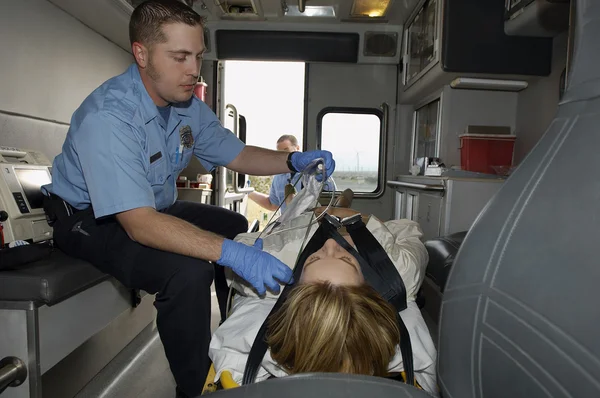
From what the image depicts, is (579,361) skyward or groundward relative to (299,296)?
skyward

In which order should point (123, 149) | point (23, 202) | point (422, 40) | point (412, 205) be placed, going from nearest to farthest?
point (123, 149), point (23, 202), point (422, 40), point (412, 205)

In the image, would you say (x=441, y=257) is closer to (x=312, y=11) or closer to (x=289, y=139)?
(x=289, y=139)

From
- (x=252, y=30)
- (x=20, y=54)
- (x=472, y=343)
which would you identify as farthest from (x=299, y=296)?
(x=252, y=30)

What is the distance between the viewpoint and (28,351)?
4.86 feet

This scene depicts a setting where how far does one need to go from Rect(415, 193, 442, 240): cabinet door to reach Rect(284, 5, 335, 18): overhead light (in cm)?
230

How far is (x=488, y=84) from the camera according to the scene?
138 inches

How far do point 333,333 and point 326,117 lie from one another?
13.5 ft

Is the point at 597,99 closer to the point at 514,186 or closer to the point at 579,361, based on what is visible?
the point at 514,186

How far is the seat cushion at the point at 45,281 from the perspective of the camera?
1.49m

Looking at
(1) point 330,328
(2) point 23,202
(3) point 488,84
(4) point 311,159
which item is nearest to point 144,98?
(2) point 23,202

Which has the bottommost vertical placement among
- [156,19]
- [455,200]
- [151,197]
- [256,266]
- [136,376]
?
[136,376]

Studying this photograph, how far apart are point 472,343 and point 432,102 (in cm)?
404

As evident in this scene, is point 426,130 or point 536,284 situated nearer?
point 536,284

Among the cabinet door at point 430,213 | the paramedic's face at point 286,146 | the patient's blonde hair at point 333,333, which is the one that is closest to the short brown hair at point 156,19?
the patient's blonde hair at point 333,333
